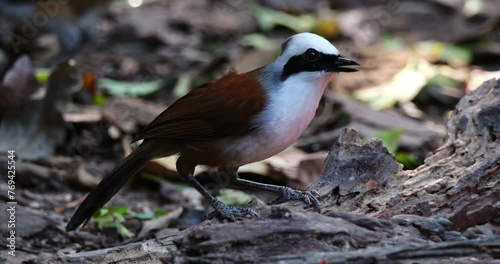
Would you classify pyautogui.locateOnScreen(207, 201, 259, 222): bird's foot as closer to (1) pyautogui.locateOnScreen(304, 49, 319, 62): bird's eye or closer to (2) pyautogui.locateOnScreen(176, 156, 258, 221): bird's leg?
(2) pyautogui.locateOnScreen(176, 156, 258, 221): bird's leg

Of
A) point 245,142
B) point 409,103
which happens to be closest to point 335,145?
point 245,142

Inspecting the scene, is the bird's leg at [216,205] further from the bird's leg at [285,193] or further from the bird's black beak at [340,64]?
the bird's black beak at [340,64]

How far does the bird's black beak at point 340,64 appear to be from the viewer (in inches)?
163

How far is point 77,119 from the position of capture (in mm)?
6293

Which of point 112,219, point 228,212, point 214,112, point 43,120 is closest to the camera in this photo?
point 228,212

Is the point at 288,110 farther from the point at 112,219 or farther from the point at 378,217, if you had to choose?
the point at 112,219

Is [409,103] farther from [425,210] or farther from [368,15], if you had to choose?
[425,210]

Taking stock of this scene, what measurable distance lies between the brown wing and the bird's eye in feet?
0.91

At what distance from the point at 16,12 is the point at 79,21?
609 mm

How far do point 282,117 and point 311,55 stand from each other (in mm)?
336

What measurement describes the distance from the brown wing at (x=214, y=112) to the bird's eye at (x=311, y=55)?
0.91ft

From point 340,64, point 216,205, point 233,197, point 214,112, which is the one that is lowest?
point 216,205

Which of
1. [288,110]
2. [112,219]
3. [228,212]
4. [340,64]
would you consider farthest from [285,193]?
[112,219]

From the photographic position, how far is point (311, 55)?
4199 mm
